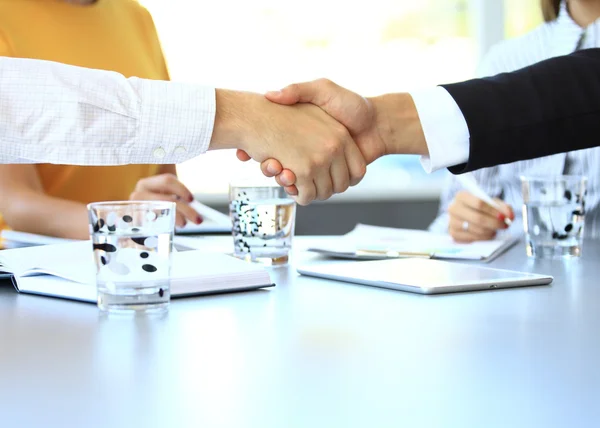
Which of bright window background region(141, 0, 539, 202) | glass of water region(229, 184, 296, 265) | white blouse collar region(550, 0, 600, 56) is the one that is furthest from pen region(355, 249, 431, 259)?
bright window background region(141, 0, 539, 202)

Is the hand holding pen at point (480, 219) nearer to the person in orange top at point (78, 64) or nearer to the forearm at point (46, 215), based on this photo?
the person in orange top at point (78, 64)

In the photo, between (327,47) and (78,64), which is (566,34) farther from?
(327,47)

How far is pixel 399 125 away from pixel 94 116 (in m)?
0.55

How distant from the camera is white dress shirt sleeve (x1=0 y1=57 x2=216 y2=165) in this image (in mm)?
1124

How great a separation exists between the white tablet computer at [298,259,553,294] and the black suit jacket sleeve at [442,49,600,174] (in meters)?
0.31

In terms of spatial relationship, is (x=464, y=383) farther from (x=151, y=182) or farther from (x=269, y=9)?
(x=269, y=9)

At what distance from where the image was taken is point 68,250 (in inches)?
42.3

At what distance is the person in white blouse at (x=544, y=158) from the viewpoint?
5.99 ft

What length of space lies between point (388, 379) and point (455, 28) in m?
3.07

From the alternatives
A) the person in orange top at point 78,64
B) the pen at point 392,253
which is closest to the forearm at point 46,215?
the person in orange top at point 78,64

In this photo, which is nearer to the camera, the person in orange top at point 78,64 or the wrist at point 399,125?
the wrist at point 399,125

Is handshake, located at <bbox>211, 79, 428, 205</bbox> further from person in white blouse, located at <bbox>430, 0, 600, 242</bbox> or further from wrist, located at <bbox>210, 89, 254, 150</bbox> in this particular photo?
person in white blouse, located at <bbox>430, 0, 600, 242</bbox>

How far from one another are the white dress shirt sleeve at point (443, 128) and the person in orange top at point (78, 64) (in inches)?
18.2

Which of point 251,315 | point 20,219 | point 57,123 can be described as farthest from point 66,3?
point 251,315
